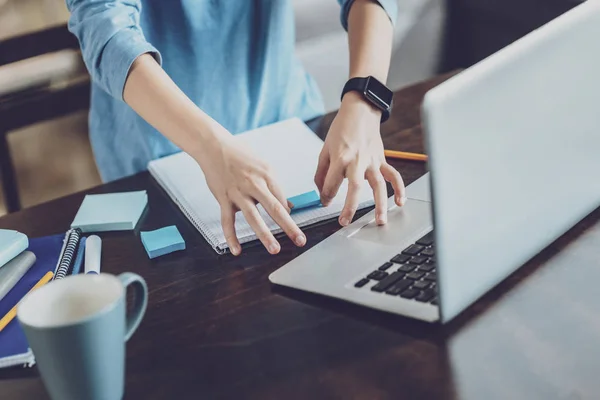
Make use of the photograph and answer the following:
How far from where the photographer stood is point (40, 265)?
3.08 ft

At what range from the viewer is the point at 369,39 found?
121cm

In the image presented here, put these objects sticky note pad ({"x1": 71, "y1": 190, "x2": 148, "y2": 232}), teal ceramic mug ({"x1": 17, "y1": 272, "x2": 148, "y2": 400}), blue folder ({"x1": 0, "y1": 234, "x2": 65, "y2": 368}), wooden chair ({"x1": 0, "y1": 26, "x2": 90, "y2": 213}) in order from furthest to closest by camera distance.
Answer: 1. wooden chair ({"x1": 0, "y1": 26, "x2": 90, "y2": 213})
2. sticky note pad ({"x1": 71, "y1": 190, "x2": 148, "y2": 232})
3. blue folder ({"x1": 0, "y1": 234, "x2": 65, "y2": 368})
4. teal ceramic mug ({"x1": 17, "y1": 272, "x2": 148, "y2": 400})

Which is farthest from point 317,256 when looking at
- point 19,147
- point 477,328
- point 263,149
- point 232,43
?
point 19,147

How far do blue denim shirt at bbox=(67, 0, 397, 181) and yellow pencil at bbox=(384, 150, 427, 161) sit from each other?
10.3 inches

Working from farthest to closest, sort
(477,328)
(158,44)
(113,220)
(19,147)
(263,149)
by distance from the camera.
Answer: (19,147) < (158,44) < (263,149) < (113,220) < (477,328)

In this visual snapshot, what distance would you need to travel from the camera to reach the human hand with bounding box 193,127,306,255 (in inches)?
36.2

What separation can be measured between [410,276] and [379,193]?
18cm

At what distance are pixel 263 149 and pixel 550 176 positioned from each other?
48 centimetres

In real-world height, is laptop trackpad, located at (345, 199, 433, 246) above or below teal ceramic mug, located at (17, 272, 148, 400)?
below

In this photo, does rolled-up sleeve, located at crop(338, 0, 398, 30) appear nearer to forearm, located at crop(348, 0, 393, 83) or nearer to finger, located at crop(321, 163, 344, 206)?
forearm, located at crop(348, 0, 393, 83)

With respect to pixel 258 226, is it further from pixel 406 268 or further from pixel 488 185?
pixel 488 185

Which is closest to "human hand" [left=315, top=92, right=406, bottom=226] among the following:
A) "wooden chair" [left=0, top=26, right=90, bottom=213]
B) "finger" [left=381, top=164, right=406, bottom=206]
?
"finger" [left=381, top=164, right=406, bottom=206]

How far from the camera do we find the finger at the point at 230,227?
927 mm

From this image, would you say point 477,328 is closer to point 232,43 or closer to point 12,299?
point 12,299
